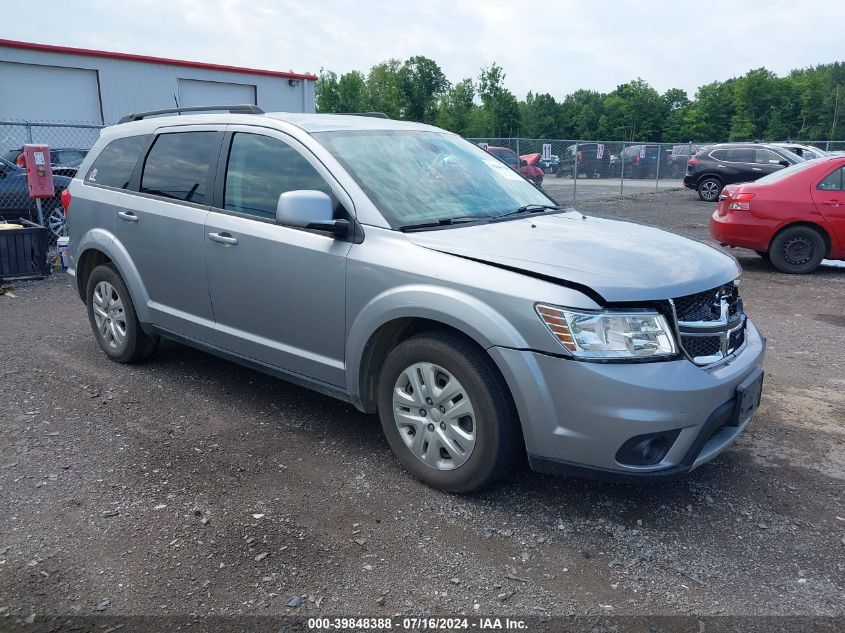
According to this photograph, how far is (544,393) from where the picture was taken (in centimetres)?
306

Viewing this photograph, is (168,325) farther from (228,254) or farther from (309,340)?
(309,340)

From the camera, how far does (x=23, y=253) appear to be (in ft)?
30.3

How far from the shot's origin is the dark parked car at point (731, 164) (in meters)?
20.5

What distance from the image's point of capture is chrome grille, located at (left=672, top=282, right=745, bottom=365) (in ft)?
10.4

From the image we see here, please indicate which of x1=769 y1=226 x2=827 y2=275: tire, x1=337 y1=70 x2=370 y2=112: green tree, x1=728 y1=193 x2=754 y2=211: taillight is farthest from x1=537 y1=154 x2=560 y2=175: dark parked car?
x1=337 y1=70 x2=370 y2=112: green tree

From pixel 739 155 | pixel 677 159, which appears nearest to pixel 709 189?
pixel 739 155

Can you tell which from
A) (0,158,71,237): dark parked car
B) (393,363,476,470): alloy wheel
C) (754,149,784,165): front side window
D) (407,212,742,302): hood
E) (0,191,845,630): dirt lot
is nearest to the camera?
(0,191,845,630): dirt lot

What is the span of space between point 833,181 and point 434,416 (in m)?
7.93

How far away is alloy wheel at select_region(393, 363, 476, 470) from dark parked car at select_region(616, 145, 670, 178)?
21748 mm

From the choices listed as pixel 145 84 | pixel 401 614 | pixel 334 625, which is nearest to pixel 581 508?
pixel 401 614

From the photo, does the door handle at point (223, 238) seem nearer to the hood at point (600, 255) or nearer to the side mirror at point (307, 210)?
the side mirror at point (307, 210)

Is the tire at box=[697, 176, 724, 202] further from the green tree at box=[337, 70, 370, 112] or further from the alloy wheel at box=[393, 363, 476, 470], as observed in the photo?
the green tree at box=[337, 70, 370, 112]

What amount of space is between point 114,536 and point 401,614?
1.39 meters

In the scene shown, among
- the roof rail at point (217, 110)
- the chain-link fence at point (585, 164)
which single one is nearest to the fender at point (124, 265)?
the roof rail at point (217, 110)
